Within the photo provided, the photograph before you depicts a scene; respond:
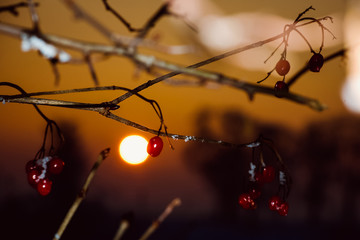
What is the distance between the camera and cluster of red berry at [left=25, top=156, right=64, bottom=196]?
4.08 feet

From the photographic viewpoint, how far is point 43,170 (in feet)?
4.17

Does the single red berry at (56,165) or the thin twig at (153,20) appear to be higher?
the thin twig at (153,20)

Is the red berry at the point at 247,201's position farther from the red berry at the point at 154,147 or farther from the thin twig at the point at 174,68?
the thin twig at the point at 174,68

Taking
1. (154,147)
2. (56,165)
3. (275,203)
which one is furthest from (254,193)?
(56,165)

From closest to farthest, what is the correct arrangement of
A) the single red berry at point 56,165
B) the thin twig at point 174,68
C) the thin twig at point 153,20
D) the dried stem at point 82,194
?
the thin twig at point 174,68, the dried stem at point 82,194, the thin twig at point 153,20, the single red berry at point 56,165

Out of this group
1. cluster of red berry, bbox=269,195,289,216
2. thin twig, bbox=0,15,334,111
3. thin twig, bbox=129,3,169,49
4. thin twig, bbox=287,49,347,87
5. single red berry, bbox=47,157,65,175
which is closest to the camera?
thin twig, bbox=0,15,334,111

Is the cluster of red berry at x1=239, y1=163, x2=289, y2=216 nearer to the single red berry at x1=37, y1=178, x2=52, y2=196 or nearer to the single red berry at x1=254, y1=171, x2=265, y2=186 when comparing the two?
the single red berry at x1=254, y1=171, x2=265, y2=186

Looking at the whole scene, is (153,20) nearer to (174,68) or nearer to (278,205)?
(174,68)

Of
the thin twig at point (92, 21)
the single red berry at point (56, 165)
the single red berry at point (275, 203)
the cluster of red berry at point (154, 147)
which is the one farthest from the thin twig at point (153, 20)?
the single red berry at point (275, 203)

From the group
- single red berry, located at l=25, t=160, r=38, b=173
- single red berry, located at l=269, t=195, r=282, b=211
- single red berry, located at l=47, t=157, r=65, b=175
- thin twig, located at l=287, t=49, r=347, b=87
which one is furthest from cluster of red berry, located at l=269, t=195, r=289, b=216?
single red berry, located at l=25, t=160, r=38, b=173

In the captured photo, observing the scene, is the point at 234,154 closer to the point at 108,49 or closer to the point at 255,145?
the point at 255,145

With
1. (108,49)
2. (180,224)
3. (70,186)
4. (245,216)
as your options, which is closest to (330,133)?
(245,216)

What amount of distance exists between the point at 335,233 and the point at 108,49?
9.77 m

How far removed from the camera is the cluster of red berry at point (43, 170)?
1244 millimetres
